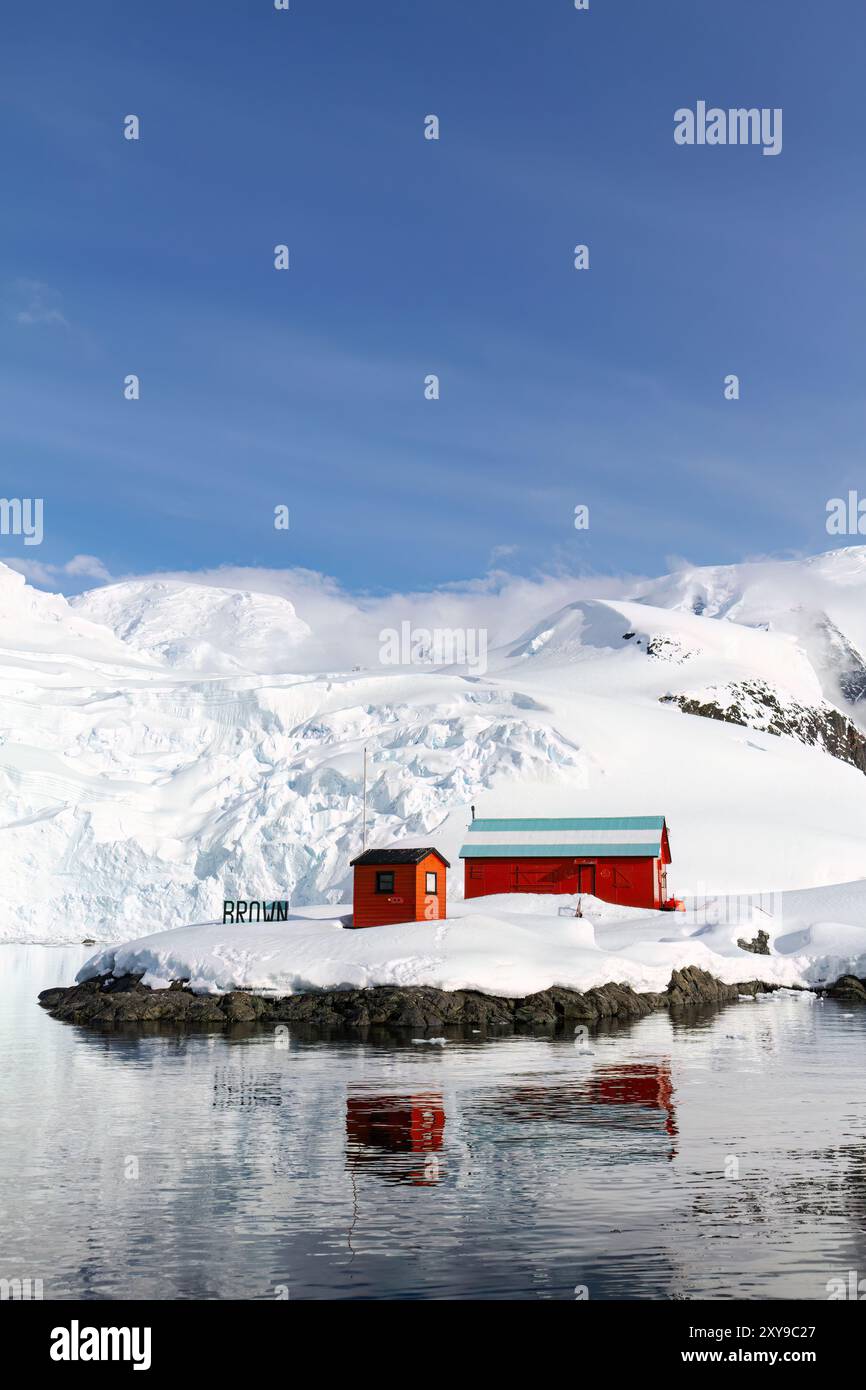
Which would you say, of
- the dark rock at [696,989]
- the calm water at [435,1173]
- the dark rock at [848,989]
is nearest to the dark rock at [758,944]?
the dark rock at [848,989]

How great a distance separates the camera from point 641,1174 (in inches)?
681

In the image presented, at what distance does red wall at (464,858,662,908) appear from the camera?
6306 centimetres

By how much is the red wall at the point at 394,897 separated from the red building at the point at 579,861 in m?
11.0

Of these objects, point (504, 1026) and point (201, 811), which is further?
point (201, 811)

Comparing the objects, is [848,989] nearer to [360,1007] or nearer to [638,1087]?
[360,1007]

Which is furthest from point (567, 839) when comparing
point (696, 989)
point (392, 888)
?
point (696, 989)

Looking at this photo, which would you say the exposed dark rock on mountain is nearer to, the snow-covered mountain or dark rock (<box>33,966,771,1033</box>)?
the snow-covered mountain

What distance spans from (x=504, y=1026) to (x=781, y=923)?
27078mm

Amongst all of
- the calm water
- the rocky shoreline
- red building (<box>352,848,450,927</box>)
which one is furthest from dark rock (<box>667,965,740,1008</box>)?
the calm water

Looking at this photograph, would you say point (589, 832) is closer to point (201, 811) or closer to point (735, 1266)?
point (201, 811)

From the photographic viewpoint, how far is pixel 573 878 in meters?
64.0

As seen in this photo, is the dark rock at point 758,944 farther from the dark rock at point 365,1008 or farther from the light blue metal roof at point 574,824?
the dark rock at point 365,1008

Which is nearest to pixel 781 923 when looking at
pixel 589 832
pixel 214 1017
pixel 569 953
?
pixel 589 832
